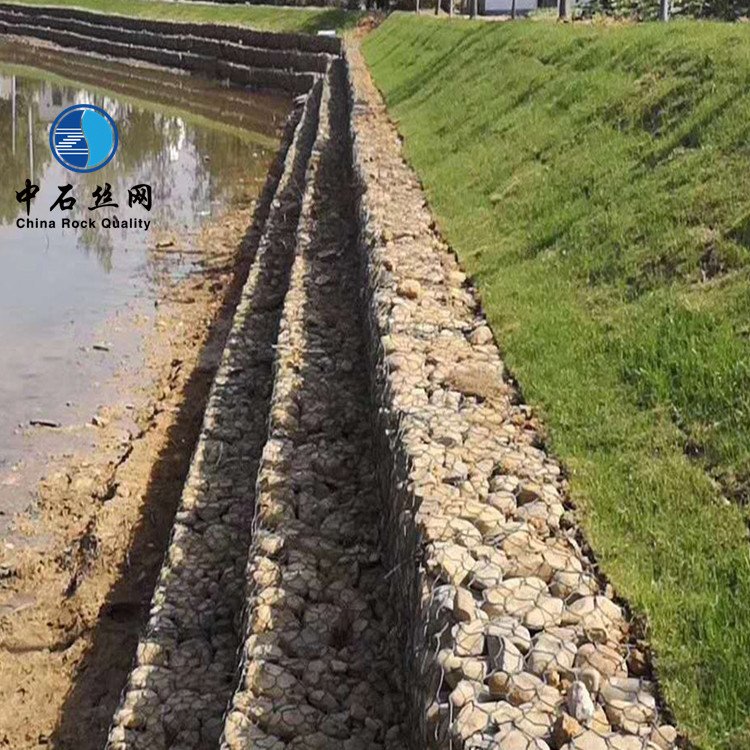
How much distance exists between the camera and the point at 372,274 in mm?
9648

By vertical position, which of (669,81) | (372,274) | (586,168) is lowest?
(372,274)

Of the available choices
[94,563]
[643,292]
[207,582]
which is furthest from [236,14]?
[207,582]

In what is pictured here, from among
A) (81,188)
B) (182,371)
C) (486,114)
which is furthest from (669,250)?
(81,188)

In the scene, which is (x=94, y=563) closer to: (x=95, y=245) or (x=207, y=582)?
(x=207, y=582)

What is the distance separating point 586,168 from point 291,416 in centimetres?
431

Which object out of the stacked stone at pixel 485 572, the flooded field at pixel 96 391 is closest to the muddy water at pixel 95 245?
the flooded field at pixel 96 391

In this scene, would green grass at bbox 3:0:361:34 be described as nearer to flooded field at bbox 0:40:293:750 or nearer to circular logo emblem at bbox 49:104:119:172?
circular logo emblem at bbox 49:104:119:172

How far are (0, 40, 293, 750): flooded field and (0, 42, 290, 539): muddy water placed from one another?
0.04 metres

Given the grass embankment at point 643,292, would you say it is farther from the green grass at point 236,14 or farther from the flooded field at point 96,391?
the green grass at point 236,14

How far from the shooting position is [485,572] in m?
5.09

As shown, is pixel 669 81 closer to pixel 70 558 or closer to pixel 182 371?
pixel 182 371

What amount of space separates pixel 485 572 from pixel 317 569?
1626 mm

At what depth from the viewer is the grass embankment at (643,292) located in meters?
4.88

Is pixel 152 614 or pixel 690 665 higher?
pixel 690 665
